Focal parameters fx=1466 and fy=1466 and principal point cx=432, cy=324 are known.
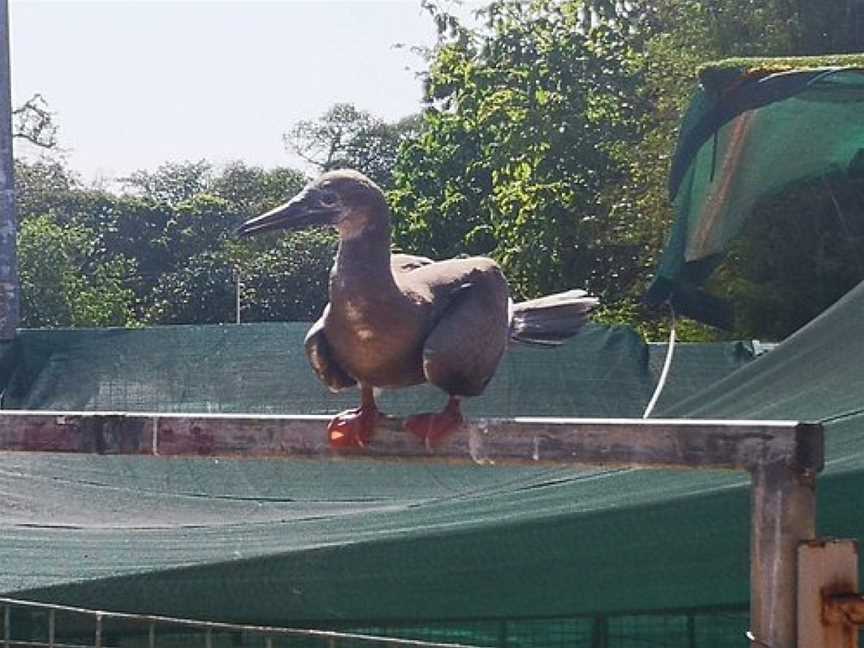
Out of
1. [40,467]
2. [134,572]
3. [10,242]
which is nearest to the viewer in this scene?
[134,572]

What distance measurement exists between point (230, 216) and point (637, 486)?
61.0 ft

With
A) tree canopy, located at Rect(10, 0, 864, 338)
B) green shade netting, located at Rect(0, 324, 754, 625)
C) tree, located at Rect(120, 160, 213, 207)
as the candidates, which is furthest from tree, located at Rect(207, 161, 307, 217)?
green shade netting, located at Rect(0, 324, 754, 625)

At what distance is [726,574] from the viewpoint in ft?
9.07

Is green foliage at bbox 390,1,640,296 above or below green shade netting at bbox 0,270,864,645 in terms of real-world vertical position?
above

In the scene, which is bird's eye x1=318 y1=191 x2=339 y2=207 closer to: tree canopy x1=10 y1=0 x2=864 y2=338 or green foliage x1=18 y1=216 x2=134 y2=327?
tree canopy x1=10 y1=0 x2=864 y2=338

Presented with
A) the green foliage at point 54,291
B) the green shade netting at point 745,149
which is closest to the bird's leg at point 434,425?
the green shade netting at point 745,149

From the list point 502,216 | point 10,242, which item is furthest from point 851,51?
point 10,242

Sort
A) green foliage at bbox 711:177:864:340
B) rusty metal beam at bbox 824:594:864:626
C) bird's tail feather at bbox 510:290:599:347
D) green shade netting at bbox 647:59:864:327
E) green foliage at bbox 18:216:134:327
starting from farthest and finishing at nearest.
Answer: green foliage at bbox 18:216:134:327, green foliage at bbox 711:177:864:340, green shade netting at bbox 647:59:864:327, bird's tail feather at bbox 510:290:599:347, rusty metal beam at bbox 824:594:864:626

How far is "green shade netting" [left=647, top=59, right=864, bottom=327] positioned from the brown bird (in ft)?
5.96

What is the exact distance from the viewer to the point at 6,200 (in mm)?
6398

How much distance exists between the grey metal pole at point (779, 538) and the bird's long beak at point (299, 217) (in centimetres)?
65

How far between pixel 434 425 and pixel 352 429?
0.34 ft

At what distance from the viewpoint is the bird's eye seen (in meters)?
1.90

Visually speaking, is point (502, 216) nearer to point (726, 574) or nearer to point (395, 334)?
point (726, 574)
